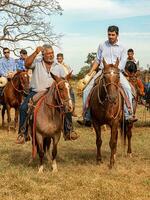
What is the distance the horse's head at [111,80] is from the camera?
8.66 metres

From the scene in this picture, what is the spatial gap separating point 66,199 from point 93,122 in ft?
11.0

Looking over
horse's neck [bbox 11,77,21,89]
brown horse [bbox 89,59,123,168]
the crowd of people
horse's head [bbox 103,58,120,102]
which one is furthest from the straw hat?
horse's head [bbox 103,58,120,102]

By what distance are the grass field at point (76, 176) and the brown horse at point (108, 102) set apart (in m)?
0.62

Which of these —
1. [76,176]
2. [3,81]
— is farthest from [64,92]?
[3,81]

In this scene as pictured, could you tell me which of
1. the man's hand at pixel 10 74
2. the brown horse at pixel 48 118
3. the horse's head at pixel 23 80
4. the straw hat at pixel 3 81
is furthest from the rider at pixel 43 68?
the straw hat at pixel 3 81

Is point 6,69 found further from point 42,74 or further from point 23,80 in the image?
point 42,74

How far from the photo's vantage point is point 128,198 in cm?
688

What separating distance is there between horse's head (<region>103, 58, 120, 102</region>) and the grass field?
148 cm

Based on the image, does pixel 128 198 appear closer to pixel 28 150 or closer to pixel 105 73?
pixel 105 73

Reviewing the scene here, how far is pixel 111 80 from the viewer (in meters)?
8.74

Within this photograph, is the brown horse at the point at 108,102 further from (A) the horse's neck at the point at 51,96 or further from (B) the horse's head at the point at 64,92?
(A) the horse's neck at the point at 51,96

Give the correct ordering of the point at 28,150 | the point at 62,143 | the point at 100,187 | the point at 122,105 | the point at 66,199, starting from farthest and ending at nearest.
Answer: the point at 62,143
the point at 28,150
the point at 122,105
the point at 100,187
the point at 66,199

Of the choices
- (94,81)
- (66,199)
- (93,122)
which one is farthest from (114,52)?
(66,199)

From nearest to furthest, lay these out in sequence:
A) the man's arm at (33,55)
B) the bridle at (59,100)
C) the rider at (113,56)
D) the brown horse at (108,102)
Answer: the bridle at (59,100) → the brown horse at (108,102) → the man's arm at (33,55) → the rider at (113,56)
